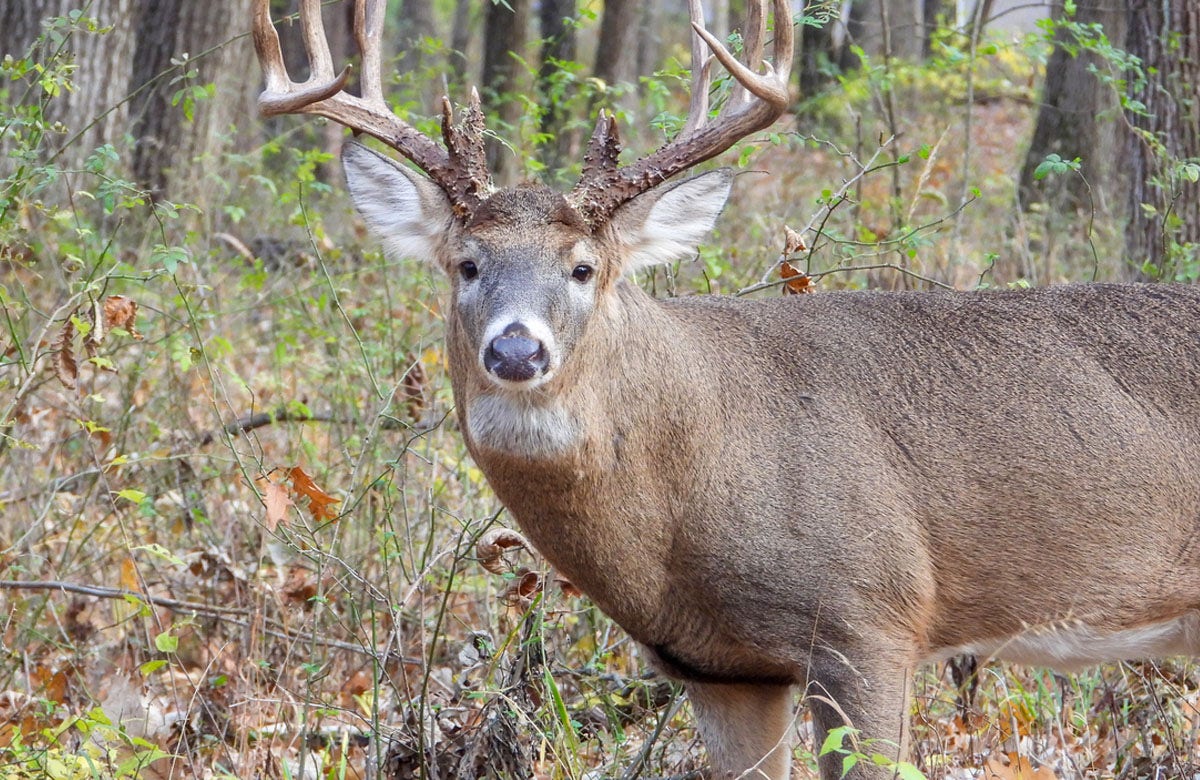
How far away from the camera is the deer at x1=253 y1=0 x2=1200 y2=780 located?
197 inches

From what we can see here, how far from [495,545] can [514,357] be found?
1.18 meters

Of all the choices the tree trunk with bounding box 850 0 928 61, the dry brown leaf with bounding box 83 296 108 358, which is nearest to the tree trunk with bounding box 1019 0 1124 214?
the tree trunk with bounding box 850 0 928 61

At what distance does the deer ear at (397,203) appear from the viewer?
5422 millimetres

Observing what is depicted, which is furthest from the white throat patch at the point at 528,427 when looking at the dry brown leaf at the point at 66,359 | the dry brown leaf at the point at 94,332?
the dry brown leaf at the point at 66,359

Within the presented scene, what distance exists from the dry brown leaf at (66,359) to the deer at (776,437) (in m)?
1.30

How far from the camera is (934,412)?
5.37 meters

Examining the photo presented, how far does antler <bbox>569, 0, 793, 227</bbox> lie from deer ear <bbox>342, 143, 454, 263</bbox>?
0.54 metres

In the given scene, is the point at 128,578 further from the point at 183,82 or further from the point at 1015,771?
the point at 183,82

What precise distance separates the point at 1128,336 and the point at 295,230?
9488mm

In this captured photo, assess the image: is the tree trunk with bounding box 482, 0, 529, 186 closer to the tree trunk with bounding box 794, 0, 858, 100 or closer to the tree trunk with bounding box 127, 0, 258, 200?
the tree trunk with bounding box 127, 0, 258, 200

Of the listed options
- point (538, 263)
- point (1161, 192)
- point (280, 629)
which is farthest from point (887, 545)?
point (1161, 192)

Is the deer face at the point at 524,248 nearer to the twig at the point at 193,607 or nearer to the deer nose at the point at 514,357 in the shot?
the deer nose at the point at 514,357

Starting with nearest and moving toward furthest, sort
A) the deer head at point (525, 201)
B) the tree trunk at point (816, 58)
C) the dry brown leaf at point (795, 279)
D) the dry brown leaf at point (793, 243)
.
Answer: the deer head at point (525, 201) < the dry brown leaf at point (793, 243) < the dry brown leaf at point (795, 279) < the tree trunk at point (816, 58)

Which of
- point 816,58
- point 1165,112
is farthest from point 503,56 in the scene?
point 1165,112
